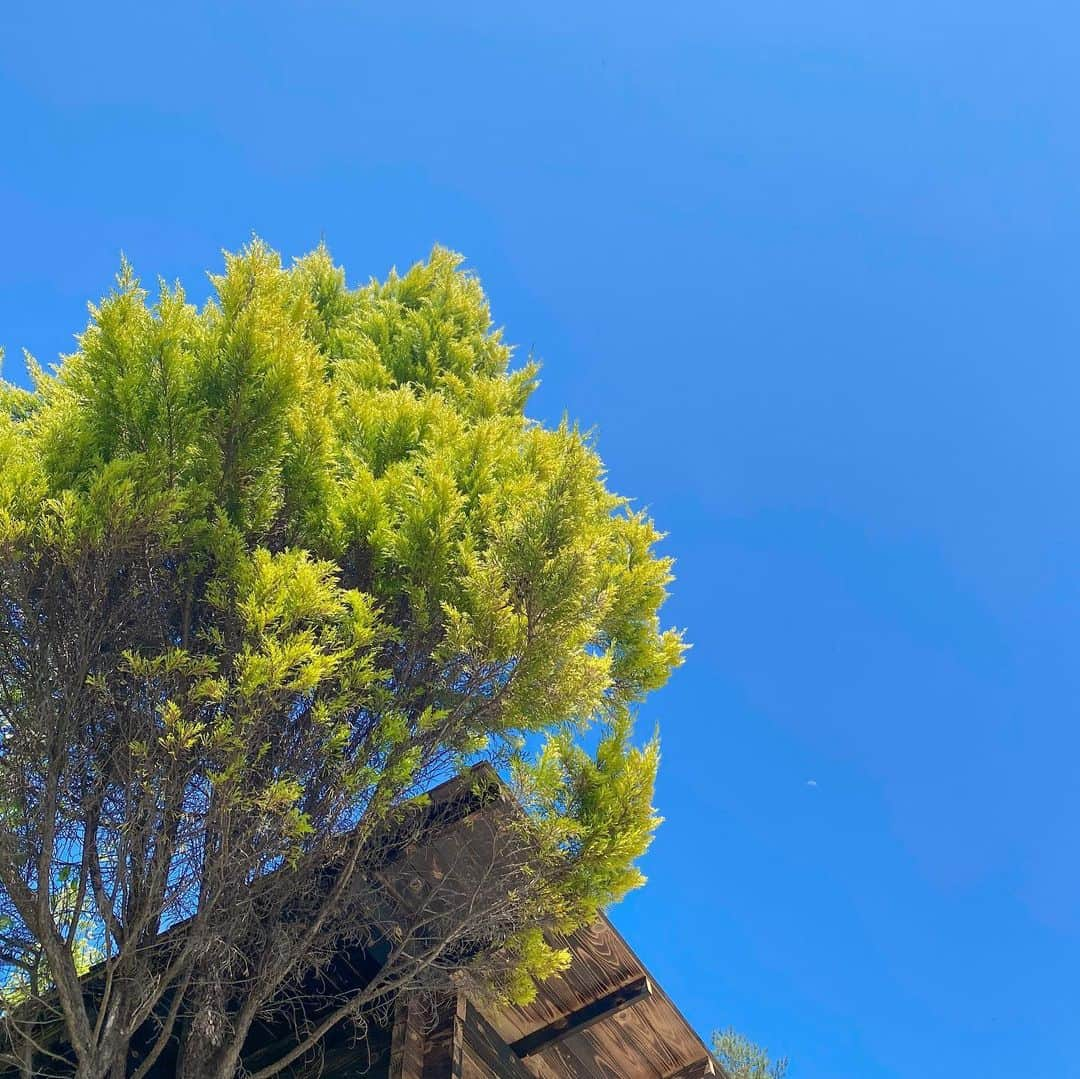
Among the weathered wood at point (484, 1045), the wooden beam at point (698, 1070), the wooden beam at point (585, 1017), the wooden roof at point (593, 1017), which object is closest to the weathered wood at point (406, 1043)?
the weathered wood at point (484, 1045)

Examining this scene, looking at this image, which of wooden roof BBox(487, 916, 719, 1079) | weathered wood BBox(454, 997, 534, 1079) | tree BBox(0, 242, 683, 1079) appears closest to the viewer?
tree BBox(0, 242, 683, 1079)

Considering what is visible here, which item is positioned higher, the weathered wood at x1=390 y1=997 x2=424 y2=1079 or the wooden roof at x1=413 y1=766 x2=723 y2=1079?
the weathered wood at x1=390 y1=997 x2=424 y2=1079

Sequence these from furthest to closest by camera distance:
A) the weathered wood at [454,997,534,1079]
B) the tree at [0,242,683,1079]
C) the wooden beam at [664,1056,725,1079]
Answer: the wooden beam at [664,1056,725,1079], the weathered wood at [454,997,534,1079], the tree at [0,242,683,1079]

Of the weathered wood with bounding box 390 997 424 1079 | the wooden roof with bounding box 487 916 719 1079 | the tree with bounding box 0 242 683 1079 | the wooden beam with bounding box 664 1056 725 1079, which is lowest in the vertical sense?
the wooden beam with bounding box 664 1056 725 1079

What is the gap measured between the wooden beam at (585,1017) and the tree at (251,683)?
1.21 m

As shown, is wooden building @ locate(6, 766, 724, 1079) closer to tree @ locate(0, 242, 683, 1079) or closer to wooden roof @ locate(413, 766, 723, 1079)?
wooden roof @ locate(413, 766, 723, 1079)

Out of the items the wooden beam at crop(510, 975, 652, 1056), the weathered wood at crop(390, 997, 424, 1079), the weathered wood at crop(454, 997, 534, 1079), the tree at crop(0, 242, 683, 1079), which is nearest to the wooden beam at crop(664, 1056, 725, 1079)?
the wooden beam at crop(510, 975, 652, 1056)

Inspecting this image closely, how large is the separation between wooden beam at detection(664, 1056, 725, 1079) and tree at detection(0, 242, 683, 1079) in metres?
1.97

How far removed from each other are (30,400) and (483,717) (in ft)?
10.6

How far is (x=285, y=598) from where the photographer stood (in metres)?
3.32

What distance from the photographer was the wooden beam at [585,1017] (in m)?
4.74

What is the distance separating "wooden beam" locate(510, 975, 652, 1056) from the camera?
474cm

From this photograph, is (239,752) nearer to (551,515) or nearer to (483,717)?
(483,717)

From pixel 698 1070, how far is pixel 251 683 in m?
3.87
